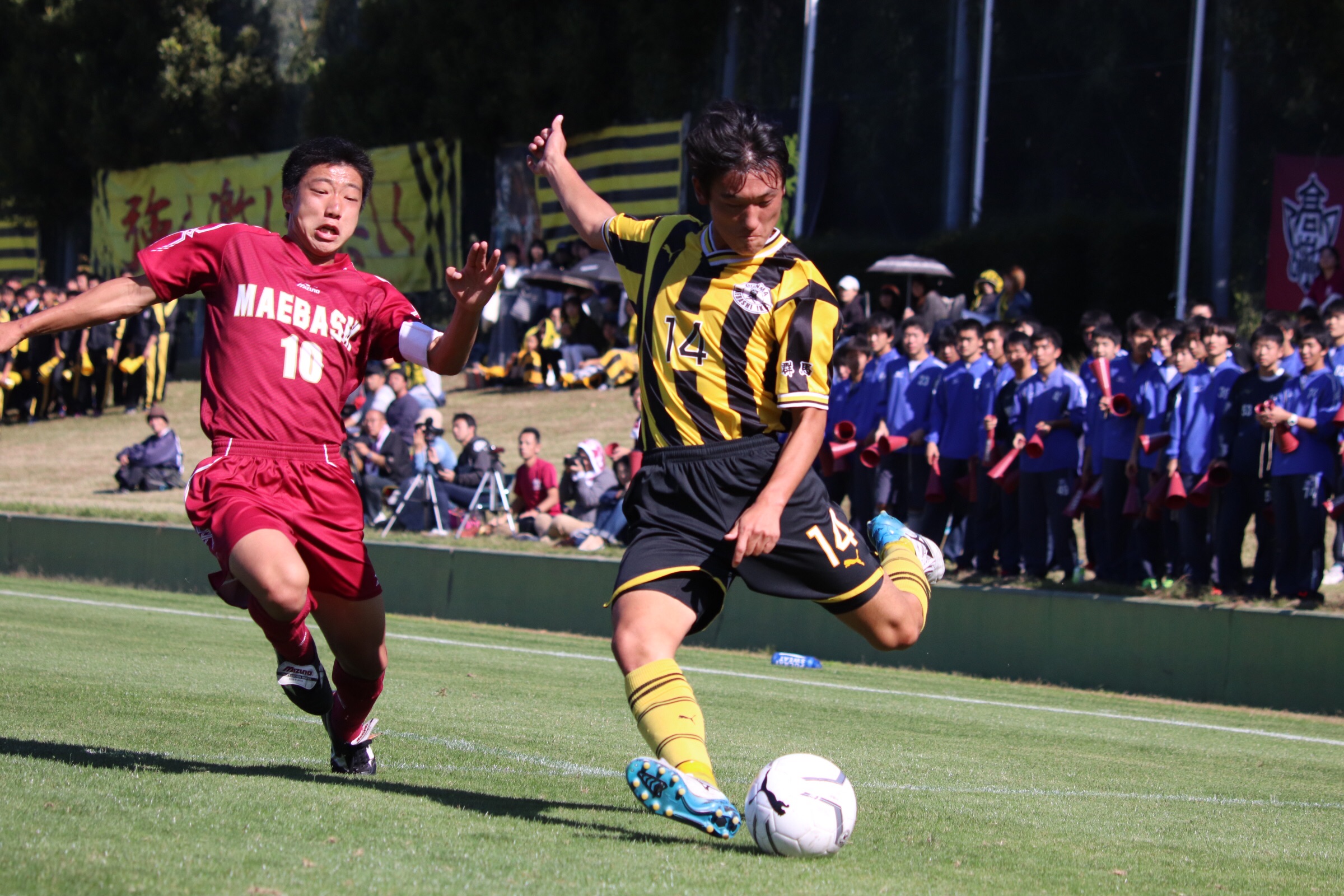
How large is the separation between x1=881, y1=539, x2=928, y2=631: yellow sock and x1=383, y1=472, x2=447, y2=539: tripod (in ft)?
39.3

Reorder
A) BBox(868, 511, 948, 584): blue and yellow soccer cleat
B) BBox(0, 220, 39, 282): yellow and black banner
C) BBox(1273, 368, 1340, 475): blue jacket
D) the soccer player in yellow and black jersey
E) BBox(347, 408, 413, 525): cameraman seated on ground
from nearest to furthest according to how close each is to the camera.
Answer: the soccer player in yellow and black jersey
BBox(868, 511, 948, 584): blue and yellow soccer cleat
BBox(1273, 368, 1340, 475): blue jacket
BBox(347, 408, 413, 525): cameraman seated on ground
BBox(0, 220, 39, 282): yellow and black banner

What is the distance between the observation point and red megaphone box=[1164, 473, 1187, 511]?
37.4 feet

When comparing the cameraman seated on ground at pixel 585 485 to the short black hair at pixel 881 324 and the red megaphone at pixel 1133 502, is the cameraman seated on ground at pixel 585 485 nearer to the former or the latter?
the short black hair at pixel 881 324

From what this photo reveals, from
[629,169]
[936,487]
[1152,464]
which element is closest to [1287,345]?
[1152,464]

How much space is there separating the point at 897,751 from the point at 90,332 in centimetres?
2471

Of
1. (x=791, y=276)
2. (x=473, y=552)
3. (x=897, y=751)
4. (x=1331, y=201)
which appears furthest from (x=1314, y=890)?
(x=1331, y=201)

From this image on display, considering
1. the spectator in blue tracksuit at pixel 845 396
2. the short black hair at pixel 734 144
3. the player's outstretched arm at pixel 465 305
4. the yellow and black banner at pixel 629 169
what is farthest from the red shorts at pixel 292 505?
the yellow and black banner at pixel 629 169

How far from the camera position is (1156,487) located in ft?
38.4

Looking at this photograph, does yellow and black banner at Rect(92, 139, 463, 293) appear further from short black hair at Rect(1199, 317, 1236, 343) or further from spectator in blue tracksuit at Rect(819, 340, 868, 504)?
short black hair at Rect(1199, 317, 1236, 343)

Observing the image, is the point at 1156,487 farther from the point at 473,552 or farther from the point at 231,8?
the point at 231,8

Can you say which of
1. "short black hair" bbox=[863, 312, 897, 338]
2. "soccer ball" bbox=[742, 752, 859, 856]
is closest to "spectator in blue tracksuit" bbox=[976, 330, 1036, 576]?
"short black hair" bbox=[863, 312, 897, 338]

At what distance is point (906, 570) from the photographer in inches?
210

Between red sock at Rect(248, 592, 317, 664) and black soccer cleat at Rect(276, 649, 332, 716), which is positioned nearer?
red sock at Rect(248, 592, 317, 664)

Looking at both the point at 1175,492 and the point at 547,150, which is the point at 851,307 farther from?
the point at 547,150
